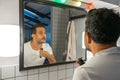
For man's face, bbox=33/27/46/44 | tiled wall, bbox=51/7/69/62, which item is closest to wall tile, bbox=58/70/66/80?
tiled wall, bbox=51/7/69/62

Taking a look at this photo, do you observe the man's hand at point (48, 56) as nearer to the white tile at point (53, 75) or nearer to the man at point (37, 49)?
the man at point (37, 49)

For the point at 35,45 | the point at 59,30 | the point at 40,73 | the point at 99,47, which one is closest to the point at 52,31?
the point at 59,30

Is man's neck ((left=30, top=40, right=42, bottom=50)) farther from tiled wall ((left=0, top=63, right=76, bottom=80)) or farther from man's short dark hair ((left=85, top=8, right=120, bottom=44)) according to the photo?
man's short dark hair ((left=85, top=8, right=120, bottom=44))

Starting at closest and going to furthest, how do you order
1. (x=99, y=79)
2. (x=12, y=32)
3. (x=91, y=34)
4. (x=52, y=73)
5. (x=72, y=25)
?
(x=99, y=79)
(x=91, y=34)
(x=12, y=32)
(x=52, y=73)
(x=72, y=25)

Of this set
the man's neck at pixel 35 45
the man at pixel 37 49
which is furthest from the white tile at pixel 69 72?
the man's neck at pixel 35 45

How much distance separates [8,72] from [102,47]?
777 mm

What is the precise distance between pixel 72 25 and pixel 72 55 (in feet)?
1.01

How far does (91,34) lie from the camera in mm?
779

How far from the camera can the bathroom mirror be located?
1.31 m

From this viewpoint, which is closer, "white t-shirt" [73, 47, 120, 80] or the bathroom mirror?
"white t-shirt" [73, 47, 120, 80]

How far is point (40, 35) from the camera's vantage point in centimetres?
140

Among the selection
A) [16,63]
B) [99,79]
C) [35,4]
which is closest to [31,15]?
[35,4]

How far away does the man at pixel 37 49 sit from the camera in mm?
1328

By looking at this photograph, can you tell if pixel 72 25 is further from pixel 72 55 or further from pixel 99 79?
pixel 99 79
